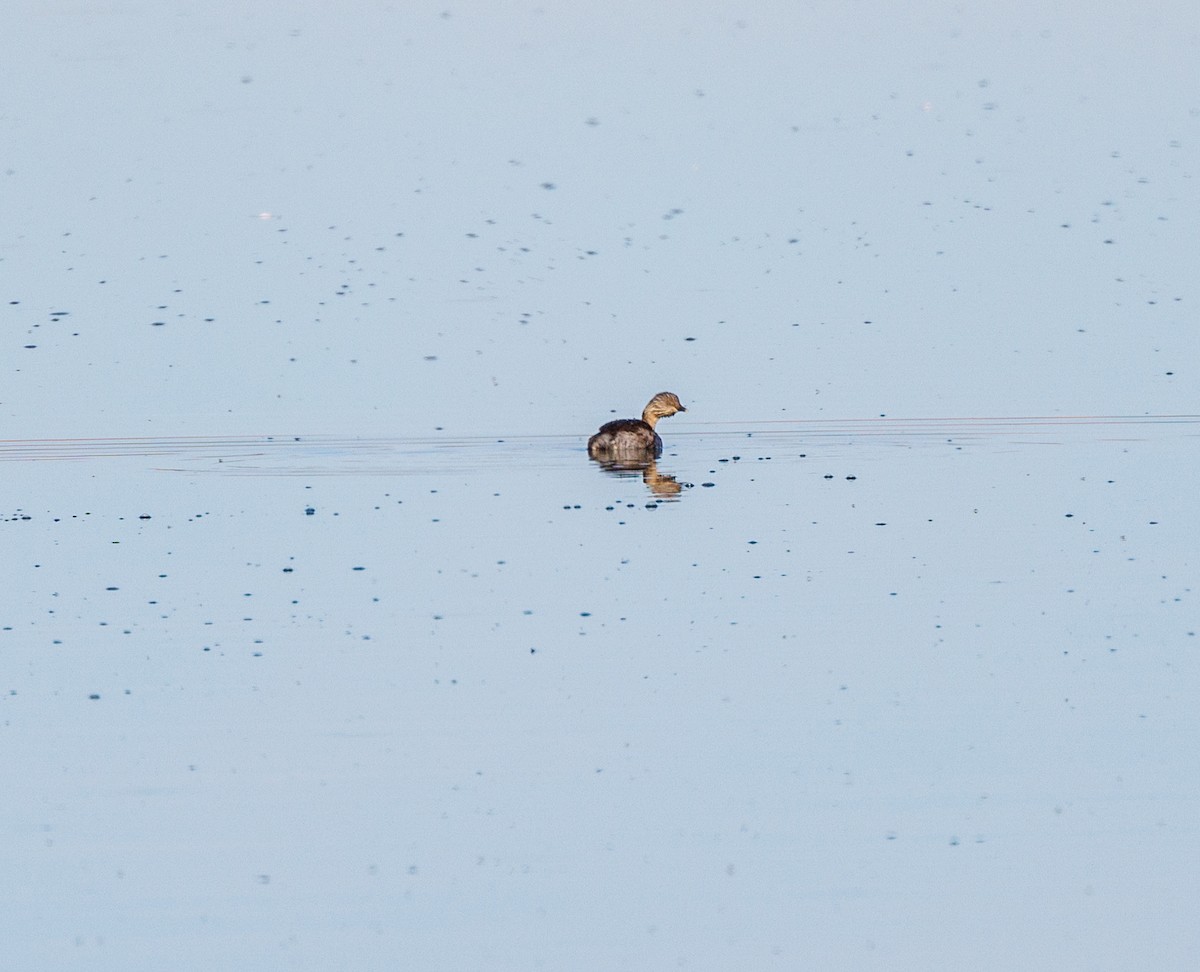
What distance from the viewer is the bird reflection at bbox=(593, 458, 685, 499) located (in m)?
18.8

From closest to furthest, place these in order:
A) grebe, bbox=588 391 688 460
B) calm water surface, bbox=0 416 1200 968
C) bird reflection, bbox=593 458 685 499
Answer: calm water surface, bbox=0 416 1200 968 → bird reflection, bbox=593 458 685 499 → grebe, bbox=588 391 688 460

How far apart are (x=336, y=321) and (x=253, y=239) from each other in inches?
148

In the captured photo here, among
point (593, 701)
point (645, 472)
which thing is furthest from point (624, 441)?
point (593, 701)

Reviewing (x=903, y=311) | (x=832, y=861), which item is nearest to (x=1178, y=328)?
(x=903, y=311)

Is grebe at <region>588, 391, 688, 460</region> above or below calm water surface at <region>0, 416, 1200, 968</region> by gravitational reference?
above

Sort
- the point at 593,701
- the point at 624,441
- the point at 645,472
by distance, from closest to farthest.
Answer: the point at 593,701 < the point at 645,472 < the point at 624,441

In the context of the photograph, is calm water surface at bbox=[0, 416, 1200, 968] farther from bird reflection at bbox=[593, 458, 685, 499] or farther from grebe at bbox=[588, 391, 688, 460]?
grebe at bbox=[588, 391, 688, 460]

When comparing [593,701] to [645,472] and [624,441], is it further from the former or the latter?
[624,441]

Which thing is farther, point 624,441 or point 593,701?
point 624,441

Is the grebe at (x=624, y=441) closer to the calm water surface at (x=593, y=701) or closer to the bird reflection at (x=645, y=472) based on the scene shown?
the bird reflection at (x=645, y=472)

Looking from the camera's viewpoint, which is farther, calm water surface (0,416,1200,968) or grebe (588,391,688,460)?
grebe (588,391,688,460)

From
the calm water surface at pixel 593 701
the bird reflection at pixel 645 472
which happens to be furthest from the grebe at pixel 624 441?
the calm water surface at pixel 593 701

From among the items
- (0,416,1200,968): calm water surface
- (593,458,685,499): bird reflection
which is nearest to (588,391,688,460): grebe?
(593,458,685,499): bird reflection

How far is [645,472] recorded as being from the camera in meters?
19.3
